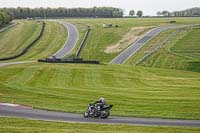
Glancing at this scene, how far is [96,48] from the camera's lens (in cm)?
10494

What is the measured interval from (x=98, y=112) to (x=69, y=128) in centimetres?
481

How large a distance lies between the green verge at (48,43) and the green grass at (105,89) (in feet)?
77.4

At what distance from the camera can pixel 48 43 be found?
116 metres

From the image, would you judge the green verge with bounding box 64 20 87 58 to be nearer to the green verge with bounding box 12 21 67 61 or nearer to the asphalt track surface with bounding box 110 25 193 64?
the green verge with bounding box 12 21 67 61

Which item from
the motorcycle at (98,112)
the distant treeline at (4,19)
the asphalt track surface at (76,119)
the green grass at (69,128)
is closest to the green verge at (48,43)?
the distant treeline at (4,19)

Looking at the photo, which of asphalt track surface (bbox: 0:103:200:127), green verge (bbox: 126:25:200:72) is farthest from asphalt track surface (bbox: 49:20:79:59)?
asphalt track surface (bbox: 0:103:200:127)

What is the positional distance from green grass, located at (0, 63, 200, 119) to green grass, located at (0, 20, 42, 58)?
30931 millimetres

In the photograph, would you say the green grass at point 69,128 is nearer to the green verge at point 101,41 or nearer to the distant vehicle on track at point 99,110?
the distant vehicle on track at point 99,110

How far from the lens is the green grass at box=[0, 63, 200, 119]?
36.4 metres

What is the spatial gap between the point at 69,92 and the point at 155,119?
49.1ft

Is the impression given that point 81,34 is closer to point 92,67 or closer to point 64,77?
point 92,67

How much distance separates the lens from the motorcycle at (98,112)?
108 feet

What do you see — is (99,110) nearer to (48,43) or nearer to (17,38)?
(48,43)

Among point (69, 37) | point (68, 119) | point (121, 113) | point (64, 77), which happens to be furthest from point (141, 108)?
point (69, 37)
